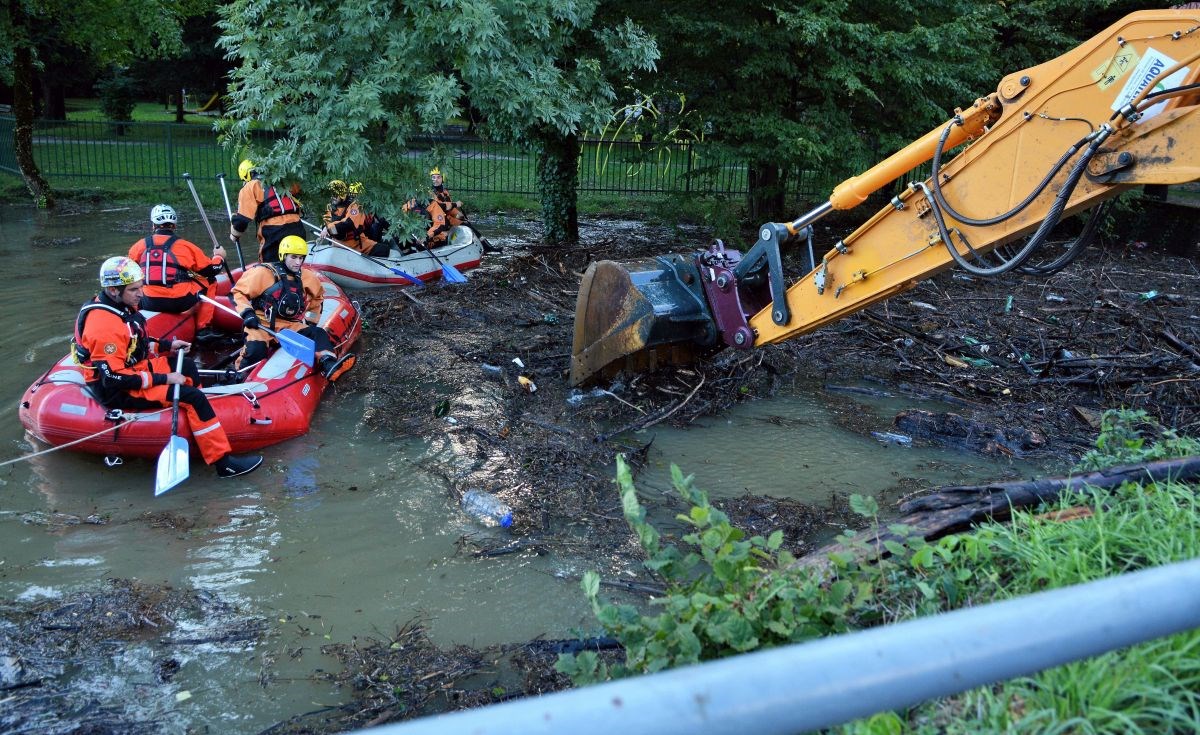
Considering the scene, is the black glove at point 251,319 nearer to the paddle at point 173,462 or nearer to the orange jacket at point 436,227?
the paddle at point 173,462

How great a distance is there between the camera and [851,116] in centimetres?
1293

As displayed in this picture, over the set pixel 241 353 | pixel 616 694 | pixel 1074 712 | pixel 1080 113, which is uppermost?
pixel 1080 113

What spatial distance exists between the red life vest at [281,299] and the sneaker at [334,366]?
1.82 feet

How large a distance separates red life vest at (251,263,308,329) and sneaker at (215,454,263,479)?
73.4 inches

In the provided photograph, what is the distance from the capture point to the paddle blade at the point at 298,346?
855 cm

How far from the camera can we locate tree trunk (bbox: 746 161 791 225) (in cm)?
1434

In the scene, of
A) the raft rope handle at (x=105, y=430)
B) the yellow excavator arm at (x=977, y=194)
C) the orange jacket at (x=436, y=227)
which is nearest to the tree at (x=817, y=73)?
the orange jacket at (x=436, y=227)

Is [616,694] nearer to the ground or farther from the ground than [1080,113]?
nearer to the ground

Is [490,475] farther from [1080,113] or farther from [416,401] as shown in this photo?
[1080,113]

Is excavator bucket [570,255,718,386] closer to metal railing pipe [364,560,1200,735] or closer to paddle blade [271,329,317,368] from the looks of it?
paddle blade [271,329,317,368]

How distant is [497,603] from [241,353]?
4841mm

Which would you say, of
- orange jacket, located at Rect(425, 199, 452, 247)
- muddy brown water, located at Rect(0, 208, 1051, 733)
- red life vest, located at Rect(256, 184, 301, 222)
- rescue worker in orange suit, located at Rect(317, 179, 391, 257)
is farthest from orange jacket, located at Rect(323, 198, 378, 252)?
muddy brown water, located at Rect(0, 208, 1051, 733)

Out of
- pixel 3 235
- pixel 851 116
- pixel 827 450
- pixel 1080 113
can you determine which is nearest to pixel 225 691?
pixel 827 450

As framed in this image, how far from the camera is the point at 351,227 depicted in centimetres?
1305
